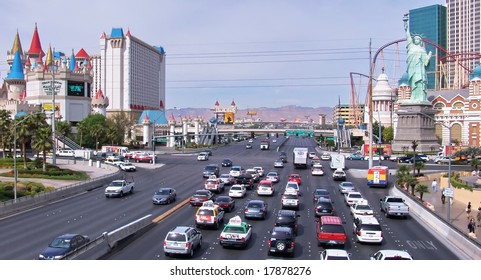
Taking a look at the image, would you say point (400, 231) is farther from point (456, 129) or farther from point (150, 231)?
point (456, 129)

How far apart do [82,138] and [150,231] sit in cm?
8994

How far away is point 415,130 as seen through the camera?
111188 mm

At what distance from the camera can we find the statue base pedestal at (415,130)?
110 meters

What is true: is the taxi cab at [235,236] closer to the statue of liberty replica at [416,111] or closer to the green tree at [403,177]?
the green tree at [403,177]

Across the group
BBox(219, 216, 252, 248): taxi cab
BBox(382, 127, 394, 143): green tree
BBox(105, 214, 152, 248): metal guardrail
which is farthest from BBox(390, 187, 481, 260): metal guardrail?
BBox(382, 127, 394, 143): green tree

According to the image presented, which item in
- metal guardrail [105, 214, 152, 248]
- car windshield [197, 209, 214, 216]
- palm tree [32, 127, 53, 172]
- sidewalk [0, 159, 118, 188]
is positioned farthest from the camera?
palm tree [32, 127, 53, 172]

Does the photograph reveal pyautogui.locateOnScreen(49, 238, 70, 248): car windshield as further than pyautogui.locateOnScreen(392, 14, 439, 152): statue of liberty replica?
No

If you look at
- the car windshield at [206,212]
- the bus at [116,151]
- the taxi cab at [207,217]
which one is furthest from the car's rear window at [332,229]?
the bus at [116,151]

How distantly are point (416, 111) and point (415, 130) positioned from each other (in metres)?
4.22

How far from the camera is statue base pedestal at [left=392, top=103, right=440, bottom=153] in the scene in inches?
4343

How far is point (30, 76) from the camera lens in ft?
436

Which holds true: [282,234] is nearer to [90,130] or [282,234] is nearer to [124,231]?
[124,231]

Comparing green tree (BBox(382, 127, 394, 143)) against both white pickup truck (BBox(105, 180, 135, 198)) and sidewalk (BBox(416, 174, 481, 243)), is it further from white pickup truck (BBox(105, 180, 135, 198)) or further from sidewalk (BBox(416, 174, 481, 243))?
white pickup truck (BBox(105, 180, 135, 198))

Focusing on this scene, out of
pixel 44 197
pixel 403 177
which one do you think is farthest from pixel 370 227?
pixel 44 197
